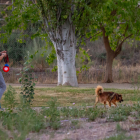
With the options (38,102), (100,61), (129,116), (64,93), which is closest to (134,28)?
(64,93)

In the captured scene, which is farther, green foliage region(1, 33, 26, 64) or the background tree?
green foliage region(1, 33, 26, 64)

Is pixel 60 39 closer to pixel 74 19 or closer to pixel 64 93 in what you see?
pixel 74 19

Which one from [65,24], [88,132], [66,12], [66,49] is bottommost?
[88,132]

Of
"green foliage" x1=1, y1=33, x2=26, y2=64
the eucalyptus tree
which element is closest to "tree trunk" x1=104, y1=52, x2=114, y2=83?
the eucalyptus tree

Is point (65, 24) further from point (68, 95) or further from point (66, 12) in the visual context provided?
point (68, 95)

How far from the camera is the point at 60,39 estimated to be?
13.5 meters

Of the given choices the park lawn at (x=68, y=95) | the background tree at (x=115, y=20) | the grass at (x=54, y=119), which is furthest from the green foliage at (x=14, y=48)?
the grass at (x=54, y=119)

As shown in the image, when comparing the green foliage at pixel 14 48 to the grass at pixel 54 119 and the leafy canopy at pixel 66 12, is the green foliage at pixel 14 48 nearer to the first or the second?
the leafy canopy at pixel 66 12

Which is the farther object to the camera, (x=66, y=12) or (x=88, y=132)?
(x=66, y=12)

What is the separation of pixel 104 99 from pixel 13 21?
9209 millimetres

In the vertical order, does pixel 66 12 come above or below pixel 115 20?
above

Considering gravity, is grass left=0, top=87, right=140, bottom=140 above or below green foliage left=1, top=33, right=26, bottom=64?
below

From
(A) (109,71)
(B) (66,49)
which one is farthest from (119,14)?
(A) (109,71)

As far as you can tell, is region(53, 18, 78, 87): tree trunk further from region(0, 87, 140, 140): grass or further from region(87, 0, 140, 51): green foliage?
region(0, 87, 140, 140): grass
